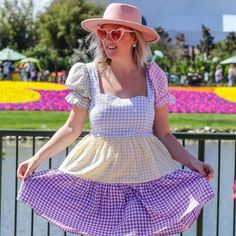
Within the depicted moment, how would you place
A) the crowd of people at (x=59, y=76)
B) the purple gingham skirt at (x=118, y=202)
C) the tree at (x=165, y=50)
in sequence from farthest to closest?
1. the tree at (x=165, y=50)
2. the crowd of people at (x=59, y=76)
3. the purple gingham skirt at (x=118, y=202)

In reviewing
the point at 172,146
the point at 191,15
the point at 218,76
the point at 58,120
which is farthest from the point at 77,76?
the point at 191,15

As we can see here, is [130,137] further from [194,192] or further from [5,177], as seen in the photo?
[5,177]

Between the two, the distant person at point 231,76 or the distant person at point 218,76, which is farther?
the distant person at point 218,76

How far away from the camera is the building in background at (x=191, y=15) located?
62562mm

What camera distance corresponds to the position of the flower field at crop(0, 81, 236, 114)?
22562 mm

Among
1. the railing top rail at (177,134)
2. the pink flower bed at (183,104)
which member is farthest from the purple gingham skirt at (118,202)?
the pink flower bed at (183,104)

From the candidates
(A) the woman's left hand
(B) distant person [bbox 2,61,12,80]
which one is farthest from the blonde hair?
(B) distant person [bbox 2,61,12,80]

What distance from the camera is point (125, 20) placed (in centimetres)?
370

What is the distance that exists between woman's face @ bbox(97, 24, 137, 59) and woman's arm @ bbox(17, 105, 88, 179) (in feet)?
0.95

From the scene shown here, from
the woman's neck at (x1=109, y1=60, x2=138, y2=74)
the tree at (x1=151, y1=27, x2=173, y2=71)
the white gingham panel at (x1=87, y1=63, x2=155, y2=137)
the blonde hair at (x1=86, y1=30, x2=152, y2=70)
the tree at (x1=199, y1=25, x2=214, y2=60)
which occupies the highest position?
the tree at (x1=199, y1=25, x2=214, y2=60)

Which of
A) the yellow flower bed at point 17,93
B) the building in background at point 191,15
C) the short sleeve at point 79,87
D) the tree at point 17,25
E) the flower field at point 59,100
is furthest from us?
the building in background at point 191,15

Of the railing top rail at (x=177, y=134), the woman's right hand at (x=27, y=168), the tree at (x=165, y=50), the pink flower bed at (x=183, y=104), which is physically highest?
the tree at (x=165, y=50)

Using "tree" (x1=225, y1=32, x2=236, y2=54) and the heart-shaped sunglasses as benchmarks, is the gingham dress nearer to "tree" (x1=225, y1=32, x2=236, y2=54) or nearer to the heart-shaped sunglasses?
the heart-shaped sunglasses

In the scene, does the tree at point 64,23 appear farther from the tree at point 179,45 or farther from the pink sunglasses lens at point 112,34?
the pink sunglasses lens at point 112,34
